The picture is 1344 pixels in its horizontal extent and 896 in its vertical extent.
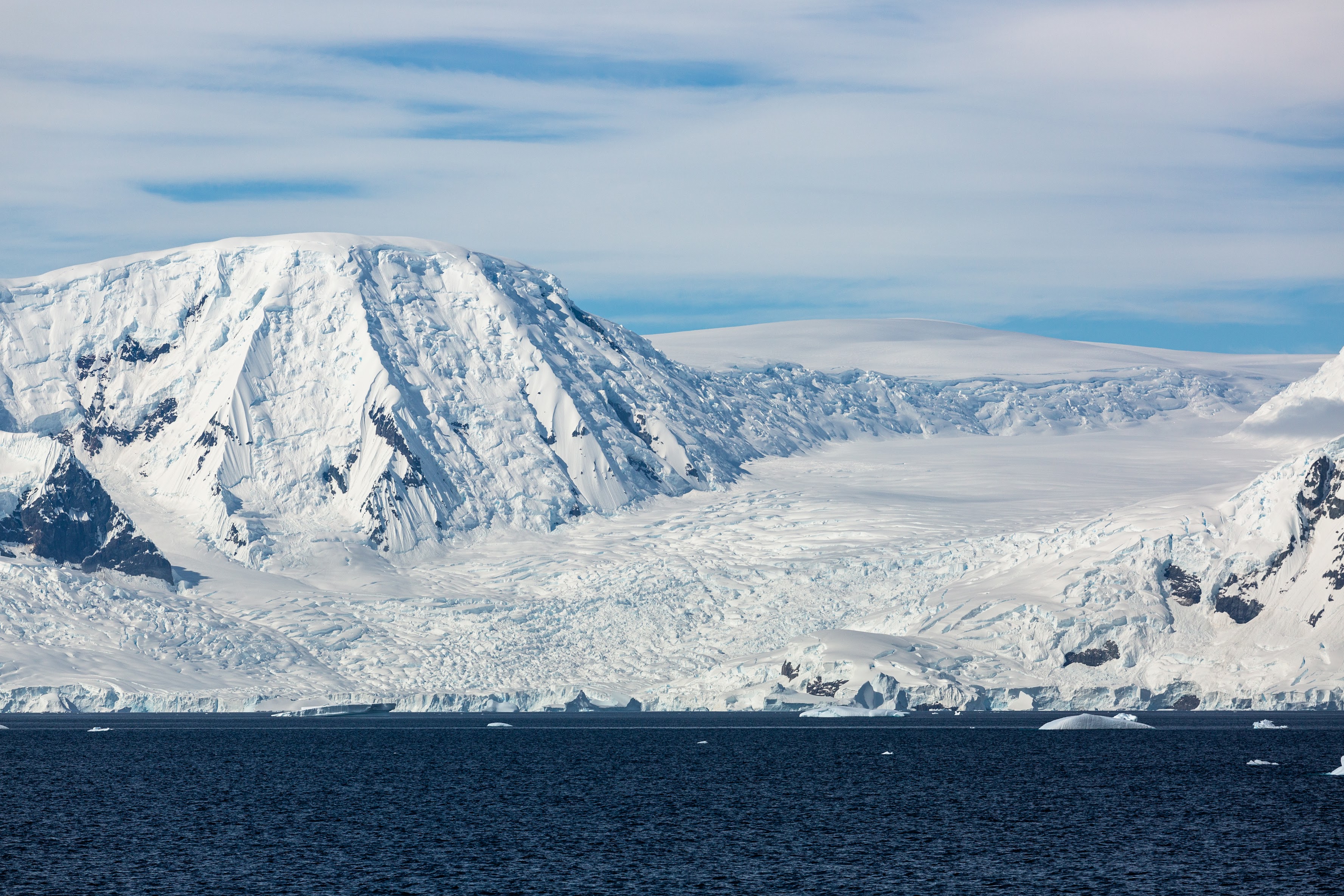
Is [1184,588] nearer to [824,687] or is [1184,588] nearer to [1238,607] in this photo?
[1238,607]

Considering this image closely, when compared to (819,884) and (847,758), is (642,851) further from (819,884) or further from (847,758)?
(847,758)

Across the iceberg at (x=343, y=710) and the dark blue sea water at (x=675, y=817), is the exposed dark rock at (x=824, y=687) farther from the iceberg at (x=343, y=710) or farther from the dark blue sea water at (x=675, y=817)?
the iceberg at (x=343, y=710)

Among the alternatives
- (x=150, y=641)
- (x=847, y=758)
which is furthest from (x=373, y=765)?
(x=150, y=641)

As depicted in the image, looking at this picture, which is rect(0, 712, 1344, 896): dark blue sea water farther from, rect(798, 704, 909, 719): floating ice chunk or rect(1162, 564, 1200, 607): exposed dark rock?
rect(1162, 564, 1200, 607): exposed dark rock

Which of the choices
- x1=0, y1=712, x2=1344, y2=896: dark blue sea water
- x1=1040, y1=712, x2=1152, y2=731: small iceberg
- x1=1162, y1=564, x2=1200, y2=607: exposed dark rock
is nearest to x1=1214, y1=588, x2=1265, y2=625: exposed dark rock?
x1=1162, y1=564, x2=1200, y2=607: exposed dark rock

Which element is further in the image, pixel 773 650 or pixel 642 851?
pixel 773 650

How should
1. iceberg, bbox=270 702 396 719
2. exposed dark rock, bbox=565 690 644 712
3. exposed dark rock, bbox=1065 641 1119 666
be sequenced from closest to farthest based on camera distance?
exposed dark rock, bbox=1065 641 1119 666 → iceberg, bbox=270 702 396 719 → exposed dark rock, bbox=565 690 644 712
